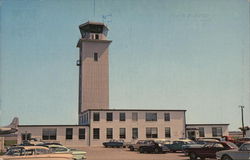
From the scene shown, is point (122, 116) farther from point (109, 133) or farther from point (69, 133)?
point (69, 133)

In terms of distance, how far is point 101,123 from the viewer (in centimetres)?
4869

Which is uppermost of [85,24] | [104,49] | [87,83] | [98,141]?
[85,24]

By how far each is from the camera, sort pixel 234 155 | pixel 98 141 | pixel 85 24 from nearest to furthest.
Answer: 1. pixel 234 155
2. pixel 98 141
3. pixel 85 24

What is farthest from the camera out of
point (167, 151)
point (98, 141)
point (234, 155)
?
point (98, 141)

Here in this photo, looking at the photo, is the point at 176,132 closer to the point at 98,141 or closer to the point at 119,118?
the point at 119,118

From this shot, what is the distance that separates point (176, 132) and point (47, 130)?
21107 millimetres

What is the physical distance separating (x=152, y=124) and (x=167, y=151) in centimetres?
1944

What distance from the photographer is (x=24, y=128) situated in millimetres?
44812

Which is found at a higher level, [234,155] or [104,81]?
[104,81]

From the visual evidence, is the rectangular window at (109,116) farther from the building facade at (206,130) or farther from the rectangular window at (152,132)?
the building facade at (206,130)

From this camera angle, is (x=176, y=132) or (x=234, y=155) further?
(x=176, y=132)

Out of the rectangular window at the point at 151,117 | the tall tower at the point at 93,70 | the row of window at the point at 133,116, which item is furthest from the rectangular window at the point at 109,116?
the tall tower at the point at 93,70

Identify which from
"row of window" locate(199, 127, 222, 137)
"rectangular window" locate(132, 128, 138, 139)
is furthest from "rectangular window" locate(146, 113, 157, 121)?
"row of window" locate(199, 127, 222, 137)

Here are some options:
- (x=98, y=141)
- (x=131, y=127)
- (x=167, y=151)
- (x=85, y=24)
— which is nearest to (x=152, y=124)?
(x=131, y=127)
